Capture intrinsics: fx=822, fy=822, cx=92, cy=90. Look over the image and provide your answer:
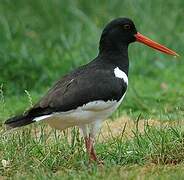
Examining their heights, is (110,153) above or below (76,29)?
below

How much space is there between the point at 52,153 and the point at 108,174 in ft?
2.67

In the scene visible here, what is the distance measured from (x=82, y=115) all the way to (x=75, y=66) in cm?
435

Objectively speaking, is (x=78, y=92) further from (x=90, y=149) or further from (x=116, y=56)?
(x=116, y=56)

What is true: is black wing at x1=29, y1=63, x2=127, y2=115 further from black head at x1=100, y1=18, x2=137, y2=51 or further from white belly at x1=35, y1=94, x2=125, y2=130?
black head at x1=100, y1=18, x2=137, y2=51

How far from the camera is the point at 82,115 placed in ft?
22.0

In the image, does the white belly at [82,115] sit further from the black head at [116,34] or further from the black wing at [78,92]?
→ the black head at [116,34]

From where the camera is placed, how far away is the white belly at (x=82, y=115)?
21.9ft

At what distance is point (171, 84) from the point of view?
1069 centimetres

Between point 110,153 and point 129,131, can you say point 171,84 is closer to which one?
point 129,131

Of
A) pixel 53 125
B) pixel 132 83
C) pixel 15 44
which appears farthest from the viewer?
pixel 15 44

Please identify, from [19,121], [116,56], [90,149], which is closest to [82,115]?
[90,149]

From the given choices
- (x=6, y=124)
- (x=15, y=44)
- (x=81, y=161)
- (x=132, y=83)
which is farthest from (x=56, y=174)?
(x=15, y=44)

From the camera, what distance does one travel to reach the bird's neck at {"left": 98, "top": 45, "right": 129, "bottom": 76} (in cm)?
728

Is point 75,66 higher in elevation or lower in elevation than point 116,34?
lower
